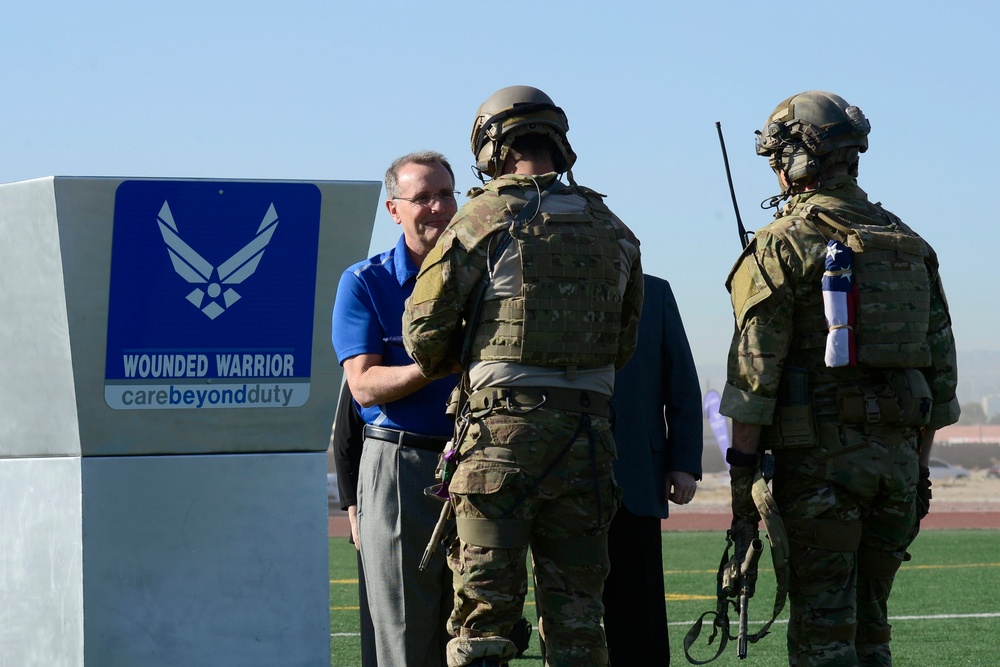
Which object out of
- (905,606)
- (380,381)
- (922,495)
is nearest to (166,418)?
(380,381)

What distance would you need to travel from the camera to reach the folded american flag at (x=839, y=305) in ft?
14.0

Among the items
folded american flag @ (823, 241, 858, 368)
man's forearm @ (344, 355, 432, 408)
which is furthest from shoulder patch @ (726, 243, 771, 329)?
man's forearm @ (344, 355, 432, 408)

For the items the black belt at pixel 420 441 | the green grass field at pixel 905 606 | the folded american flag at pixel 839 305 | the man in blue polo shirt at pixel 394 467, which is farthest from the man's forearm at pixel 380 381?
the green grass field at pixel 905 606

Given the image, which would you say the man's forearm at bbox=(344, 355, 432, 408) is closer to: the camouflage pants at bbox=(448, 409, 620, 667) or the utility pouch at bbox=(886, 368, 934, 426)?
the camouflage pants at bbox=(448, 409, 620, 667)

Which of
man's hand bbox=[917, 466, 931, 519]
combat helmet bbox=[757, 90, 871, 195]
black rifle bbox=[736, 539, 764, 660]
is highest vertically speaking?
combat helmet bbox=[757, 90, 871, 195]

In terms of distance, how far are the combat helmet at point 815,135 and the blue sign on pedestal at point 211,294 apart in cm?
156

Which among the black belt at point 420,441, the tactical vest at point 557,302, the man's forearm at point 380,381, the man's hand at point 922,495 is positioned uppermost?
the tactical vest at point 557,302

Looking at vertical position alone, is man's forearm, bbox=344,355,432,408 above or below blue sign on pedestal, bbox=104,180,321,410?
below

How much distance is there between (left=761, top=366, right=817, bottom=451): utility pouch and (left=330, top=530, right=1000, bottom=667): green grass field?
3.22 m

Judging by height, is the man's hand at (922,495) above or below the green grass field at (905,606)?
above

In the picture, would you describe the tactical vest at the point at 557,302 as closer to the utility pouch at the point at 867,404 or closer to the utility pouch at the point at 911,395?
the utility pouch at the point at 867,404

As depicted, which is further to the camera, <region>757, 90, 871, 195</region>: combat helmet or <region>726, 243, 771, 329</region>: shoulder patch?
<region>757, 90, 871, 195</region>: combat helmet

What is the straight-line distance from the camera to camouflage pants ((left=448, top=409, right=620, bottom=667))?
3.80 m

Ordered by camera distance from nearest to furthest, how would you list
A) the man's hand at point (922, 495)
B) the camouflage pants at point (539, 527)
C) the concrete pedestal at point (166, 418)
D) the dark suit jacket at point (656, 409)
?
the camouflage pants at point (539, 527) → the concrete pedestal at point (166, 418) → the man's hand at point (922, 495) → the dark suit jacket at point (656, 409)
